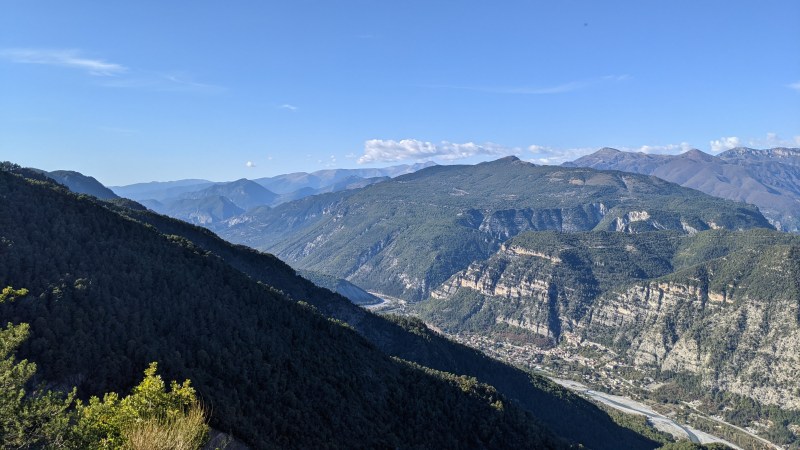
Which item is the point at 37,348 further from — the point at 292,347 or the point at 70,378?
the point at 292,347

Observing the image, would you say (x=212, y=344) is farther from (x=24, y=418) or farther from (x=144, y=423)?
(x=24, y=418)

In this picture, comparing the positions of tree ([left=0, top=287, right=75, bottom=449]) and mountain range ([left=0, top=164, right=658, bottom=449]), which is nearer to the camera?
tree ([left=0, top=287, right=75, bottom=449])

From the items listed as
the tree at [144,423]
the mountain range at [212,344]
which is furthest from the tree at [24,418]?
the mountain range at [212,344]

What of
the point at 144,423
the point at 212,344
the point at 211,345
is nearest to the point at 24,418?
the point at 144,423

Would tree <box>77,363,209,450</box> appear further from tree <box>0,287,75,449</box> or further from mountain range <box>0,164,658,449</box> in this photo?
mountain range <box>0,164,658,449</box>

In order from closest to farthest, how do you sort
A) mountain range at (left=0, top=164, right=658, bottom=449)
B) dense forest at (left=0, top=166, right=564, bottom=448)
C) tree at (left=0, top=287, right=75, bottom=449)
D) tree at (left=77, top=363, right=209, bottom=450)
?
1. tree at (left=0, top=287, right=75, bottom=449)
2. tree at (left=77, top=363, right=209, bottom=450)
3. dense forest at (left=0, top=166, right=564, bottom=448)
4. mountain range at (left=0, top=164, right=658, bottom=449)

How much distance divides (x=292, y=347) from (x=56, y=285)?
3719 cm

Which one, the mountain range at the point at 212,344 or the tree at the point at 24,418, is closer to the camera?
the tree at the point at 24,418

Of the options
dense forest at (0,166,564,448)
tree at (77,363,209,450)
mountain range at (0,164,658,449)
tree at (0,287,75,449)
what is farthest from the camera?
mountain range at (0,164,658,449)

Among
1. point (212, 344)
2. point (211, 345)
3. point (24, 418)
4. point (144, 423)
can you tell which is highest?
point (24, 418)

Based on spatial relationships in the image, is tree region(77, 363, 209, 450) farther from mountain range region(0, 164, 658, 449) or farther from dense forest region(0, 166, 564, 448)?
dense forest region(0, 166, 564, 448)

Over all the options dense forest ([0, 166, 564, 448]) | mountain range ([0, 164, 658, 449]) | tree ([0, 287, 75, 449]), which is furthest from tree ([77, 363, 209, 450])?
dense forest ([0, 166, 564, 448])

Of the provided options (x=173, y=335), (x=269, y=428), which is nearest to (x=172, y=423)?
(x=269, y=428)

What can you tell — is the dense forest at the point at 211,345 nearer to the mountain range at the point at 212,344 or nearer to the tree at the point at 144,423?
the mountain range at the point at 212,344
